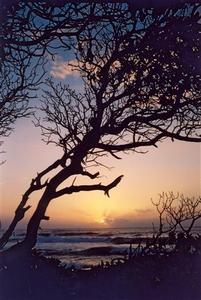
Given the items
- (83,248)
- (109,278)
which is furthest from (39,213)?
(83,248)

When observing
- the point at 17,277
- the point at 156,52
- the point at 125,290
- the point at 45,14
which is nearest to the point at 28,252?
the point at 17,277

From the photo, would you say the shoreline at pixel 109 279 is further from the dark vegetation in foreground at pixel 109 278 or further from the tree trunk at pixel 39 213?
the tree trunk at pixel 39 213

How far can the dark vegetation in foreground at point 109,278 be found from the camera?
324 inches

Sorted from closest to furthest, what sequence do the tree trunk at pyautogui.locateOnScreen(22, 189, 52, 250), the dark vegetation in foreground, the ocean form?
the dark vegetation in foreground, the tree trunk at pyautogui.locateOnScreen(22, 189, 52, 250), the ocean

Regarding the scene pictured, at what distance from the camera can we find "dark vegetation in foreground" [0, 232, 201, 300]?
8.23 m

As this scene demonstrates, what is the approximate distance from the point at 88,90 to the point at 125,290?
12.3ft

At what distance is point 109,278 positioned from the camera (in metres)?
8.55

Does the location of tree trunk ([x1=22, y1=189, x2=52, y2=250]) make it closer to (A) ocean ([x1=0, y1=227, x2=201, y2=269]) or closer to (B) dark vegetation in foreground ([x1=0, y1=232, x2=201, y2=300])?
(B) dark vegetation in foreground ([x1=0, y1=232, x2=201, y2=300])

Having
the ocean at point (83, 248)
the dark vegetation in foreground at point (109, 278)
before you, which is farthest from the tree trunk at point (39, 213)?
the ocean at point (83, 248)

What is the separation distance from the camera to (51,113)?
9.81 metres

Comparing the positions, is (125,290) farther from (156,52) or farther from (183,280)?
(156,52)

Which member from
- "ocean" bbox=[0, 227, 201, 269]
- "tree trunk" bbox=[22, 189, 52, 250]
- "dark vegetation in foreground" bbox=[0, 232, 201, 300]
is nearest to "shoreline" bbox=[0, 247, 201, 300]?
"dark vegetation in foreground" bbox=[0, 232, 201, 300]

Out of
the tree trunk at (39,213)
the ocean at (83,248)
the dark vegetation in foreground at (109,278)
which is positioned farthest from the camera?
the ocean at (83,248)

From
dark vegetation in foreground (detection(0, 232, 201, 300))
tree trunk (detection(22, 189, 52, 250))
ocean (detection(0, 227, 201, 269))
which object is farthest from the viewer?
ocean (detection(0, 227, 201, 269))
